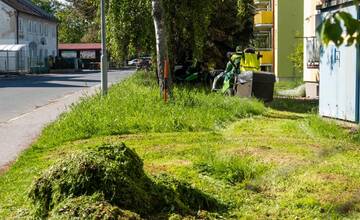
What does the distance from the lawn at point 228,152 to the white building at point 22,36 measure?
5020cm

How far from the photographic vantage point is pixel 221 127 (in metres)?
12.2

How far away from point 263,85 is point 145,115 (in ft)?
23.2

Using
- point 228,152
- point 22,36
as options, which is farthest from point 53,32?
point 228,152

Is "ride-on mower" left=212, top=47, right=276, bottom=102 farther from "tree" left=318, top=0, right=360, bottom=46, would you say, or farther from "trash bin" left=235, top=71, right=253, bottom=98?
"tree" left=318, top=0, right=360, bottom=46

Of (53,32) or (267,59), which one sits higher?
(53,32)

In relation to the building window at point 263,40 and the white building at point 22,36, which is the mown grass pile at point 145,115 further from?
the white building at point 22,36

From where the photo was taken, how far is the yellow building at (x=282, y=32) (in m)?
39.9

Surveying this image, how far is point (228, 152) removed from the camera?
8633 mm

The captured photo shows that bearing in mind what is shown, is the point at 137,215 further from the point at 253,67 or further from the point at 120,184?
the point at 253,67

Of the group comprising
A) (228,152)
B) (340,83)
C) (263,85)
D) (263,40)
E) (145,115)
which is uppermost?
(263,40)

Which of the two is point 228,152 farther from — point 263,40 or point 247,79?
point 263,40

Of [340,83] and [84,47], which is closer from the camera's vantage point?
[340,83]

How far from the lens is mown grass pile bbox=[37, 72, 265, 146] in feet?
38.2

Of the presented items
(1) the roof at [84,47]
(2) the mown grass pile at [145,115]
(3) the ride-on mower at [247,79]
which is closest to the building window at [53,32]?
(1) the roof at [84,47]
